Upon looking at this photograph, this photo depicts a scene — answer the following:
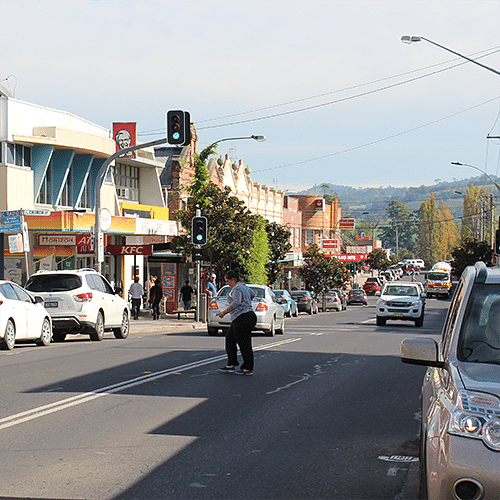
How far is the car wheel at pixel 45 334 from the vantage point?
2033 centimetres

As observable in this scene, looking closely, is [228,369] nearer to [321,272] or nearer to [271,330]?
[271,330]

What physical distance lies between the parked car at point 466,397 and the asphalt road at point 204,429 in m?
1.50

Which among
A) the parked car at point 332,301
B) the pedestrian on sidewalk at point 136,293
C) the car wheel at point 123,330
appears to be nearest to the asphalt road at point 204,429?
the car wheel at point 123,330

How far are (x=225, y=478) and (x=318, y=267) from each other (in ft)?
196

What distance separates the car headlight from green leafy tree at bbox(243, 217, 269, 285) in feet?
135

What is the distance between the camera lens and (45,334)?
20438 millimetres

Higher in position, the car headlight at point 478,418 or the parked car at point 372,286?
the car headlight at point 478,418

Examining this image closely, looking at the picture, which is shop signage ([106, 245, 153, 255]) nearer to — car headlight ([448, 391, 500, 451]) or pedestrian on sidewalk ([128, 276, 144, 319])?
pedestrian on sidewalk ([128, 276, 144, 319])

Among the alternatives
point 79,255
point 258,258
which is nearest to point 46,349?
point 79,255

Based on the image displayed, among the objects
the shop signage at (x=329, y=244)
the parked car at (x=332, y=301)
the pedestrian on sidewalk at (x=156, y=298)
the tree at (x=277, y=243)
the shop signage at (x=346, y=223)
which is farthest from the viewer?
the shop signage at (x=346, y=223)

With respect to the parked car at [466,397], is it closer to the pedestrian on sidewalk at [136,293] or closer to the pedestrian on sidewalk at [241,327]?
the pedestrian on sidewalk at [241,327]

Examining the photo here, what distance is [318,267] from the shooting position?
6650 centimetres

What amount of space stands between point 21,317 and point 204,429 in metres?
11.0

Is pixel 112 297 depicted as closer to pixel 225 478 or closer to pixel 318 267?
pixel 225 478
